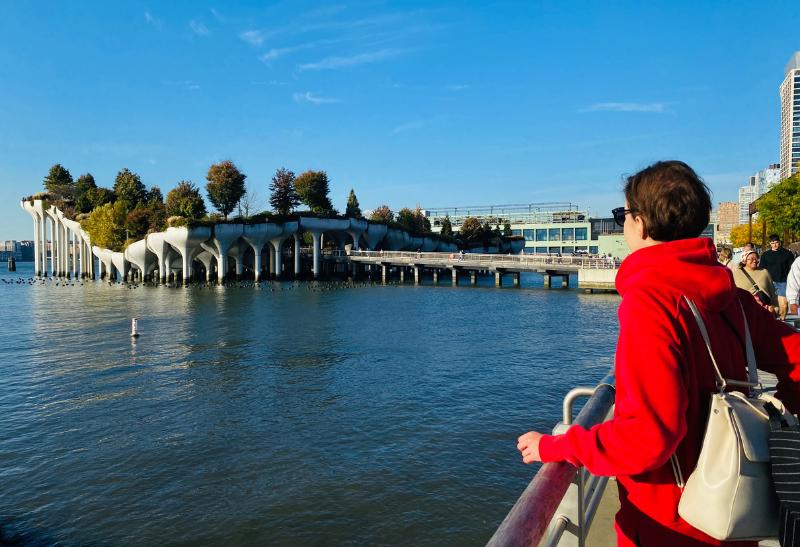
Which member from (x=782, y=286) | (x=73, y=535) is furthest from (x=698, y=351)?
(x=782, y=286)

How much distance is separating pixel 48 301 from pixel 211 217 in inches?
868

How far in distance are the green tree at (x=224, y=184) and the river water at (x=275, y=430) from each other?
51519 mm

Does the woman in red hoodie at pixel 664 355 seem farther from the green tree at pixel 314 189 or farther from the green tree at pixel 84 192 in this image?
the green tree at pixel 84 192

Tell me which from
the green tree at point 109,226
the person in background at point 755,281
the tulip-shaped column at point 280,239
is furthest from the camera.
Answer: the green tree at point 109,226

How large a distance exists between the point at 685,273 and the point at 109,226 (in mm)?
78349

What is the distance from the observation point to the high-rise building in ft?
548

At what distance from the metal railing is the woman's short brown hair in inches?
33.2

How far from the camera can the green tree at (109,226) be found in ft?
231

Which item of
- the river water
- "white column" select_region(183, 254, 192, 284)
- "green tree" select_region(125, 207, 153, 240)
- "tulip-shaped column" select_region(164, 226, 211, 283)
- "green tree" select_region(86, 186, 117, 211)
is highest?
"green tree" select_region(86, 186, 117, 211)

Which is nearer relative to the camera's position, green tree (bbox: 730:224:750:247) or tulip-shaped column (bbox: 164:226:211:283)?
tulip-shaped column (bbox: 164:226:211:283)

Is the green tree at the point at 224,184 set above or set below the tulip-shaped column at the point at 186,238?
above

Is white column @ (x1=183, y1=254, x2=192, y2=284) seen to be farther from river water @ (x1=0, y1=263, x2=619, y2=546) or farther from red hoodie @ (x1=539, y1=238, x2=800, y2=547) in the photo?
red hoodie @ (x1=539, y1=238, x2=800, y2=547)

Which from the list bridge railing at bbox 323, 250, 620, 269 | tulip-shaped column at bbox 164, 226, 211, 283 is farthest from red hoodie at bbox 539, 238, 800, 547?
tulip-shaped column at bbox 164, 226, 211, 283

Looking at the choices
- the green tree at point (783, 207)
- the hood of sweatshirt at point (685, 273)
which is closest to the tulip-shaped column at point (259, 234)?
the green tree at point (783, 207)
